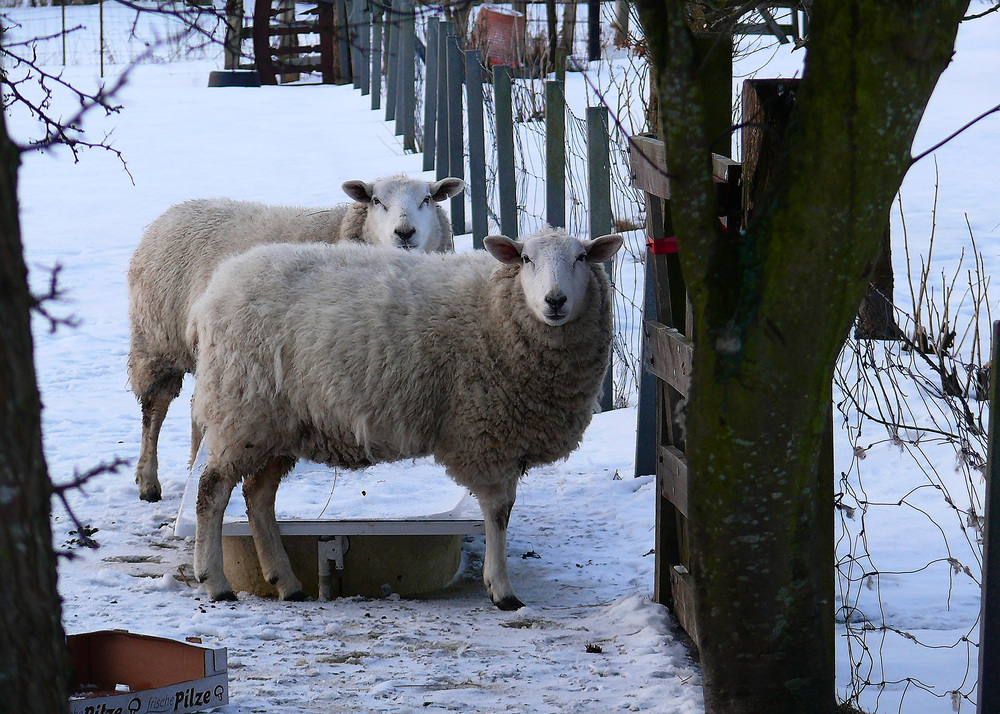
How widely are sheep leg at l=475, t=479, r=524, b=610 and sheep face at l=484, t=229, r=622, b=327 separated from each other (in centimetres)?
76

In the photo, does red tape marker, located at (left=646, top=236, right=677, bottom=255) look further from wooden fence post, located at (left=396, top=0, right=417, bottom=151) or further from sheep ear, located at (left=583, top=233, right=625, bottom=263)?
wooden fence post, located at (left=396, top=0, right=417, bottom=151)

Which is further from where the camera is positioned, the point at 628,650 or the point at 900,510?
the point at 900,510

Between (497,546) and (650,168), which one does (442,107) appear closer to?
(497,546)

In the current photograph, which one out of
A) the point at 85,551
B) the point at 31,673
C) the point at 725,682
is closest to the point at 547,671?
the point at 725,682

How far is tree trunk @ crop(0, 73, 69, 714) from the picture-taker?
4.61ft

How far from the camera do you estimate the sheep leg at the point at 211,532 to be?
4477mm

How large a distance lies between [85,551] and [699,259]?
3.89 meters

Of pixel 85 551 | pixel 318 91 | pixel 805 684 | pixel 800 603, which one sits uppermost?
pixel 318 91

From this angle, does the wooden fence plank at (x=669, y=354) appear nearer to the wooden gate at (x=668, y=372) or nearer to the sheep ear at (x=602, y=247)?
the wooden gate at (x=668, y=372)

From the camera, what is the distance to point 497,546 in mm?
4387

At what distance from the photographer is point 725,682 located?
247 cm

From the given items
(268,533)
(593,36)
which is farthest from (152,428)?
(593,36)

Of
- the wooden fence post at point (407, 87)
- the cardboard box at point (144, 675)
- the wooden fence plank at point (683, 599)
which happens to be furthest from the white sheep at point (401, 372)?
the wooden fence post at point (407, 87)

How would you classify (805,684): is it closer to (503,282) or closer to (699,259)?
(699,259)
